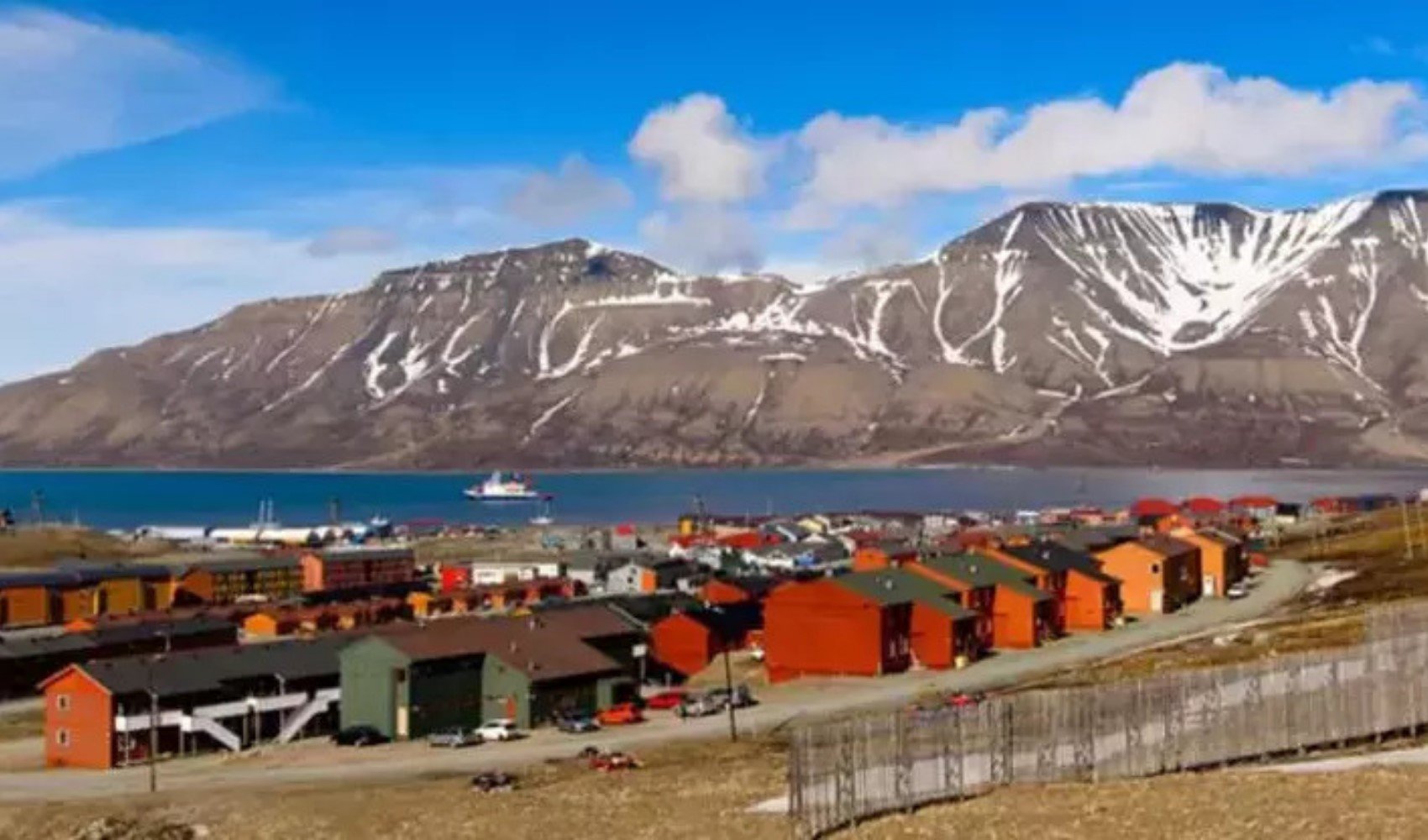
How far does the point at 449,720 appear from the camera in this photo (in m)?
64.9

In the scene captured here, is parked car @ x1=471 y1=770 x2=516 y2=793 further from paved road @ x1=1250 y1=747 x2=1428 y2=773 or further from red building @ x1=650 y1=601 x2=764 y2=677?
red building @ x1=650 y1=601 x2=764 y2=677

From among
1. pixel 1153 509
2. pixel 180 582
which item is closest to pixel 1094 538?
pixel 1153 509

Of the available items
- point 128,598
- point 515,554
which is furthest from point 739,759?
point 515,554

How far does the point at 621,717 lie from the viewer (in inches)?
2532

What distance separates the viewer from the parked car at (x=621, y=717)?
210 ft

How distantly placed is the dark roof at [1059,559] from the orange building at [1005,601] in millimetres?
6645

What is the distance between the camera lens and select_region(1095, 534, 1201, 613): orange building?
106 m

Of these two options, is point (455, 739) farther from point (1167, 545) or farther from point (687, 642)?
point (1167, 545)

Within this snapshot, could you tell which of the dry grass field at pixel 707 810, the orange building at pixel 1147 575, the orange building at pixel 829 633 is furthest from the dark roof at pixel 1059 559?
the dry grass field at pixel 707 810

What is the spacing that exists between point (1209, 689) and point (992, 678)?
41.2 meters

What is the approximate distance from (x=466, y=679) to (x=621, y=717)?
6.55 m

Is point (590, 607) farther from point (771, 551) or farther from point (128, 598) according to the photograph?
point (771, 551)

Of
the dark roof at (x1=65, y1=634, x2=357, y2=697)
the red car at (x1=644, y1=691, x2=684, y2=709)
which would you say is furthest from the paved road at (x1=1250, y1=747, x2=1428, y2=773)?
the dark roof at (x1=65, y1=634, x2=357, y2=697)

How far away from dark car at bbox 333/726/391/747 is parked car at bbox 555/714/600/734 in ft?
22.0
